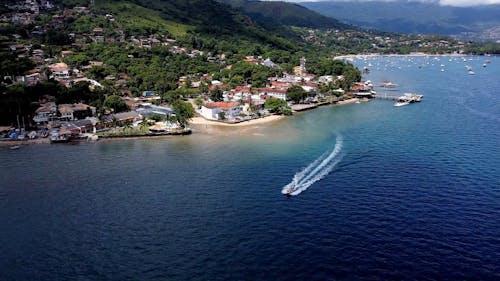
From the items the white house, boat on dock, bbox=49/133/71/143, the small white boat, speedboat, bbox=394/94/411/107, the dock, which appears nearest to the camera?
boat on dock, bbox=49/133/71/143

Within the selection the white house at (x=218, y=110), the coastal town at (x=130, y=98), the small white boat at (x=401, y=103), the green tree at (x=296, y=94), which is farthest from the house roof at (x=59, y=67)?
the small white boat at (x=401, y=103)

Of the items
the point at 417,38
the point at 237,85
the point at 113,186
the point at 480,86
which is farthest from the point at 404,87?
the point at 417,38

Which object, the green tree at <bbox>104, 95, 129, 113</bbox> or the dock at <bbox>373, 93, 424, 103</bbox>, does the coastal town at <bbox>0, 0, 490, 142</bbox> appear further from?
the dock at <bbox>373, 93, 424, 103</bbox>

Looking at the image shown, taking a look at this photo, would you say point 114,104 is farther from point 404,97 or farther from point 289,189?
point 404,97

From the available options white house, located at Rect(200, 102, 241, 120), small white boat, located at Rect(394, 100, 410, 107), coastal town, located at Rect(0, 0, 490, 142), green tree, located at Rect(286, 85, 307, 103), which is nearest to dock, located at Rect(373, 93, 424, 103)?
small white boat, located at Rect(394, 100, 410, 107)

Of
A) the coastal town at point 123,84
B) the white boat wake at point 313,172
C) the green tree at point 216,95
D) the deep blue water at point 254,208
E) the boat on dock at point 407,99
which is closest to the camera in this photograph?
the deep blue water at point 254,208

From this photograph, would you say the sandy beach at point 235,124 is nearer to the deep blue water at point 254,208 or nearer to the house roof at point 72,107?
the deep blue water at point 254,208
